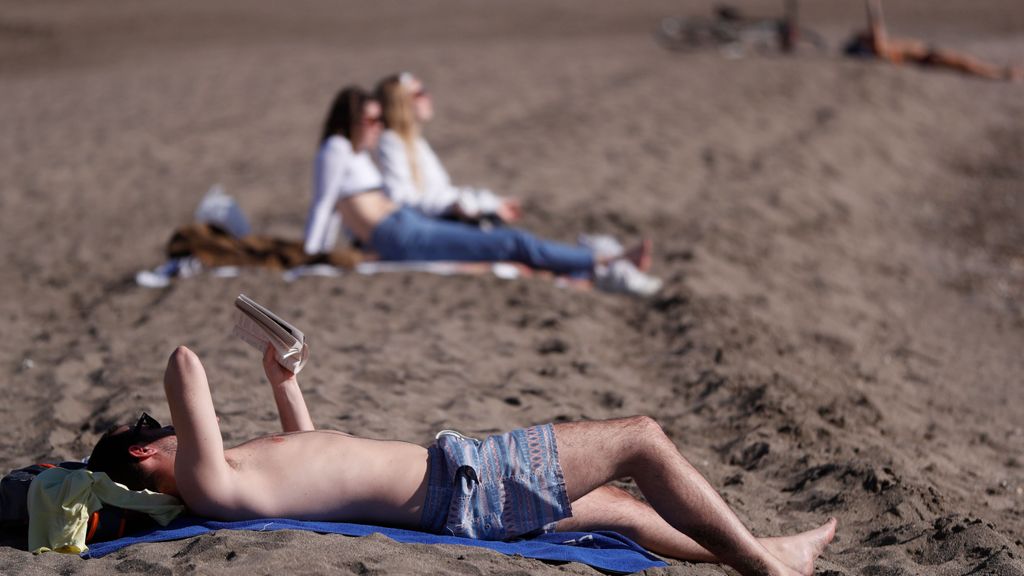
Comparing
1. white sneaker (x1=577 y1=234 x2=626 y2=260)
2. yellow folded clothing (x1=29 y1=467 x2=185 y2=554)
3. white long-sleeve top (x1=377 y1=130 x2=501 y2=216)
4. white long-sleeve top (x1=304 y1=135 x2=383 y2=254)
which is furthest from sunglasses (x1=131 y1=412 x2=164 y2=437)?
white sneaker (x1=577 y1=234 x2=626 y2=260)

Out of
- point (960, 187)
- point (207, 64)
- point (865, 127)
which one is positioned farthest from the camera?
point (207, 64)

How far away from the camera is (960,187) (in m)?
11.9

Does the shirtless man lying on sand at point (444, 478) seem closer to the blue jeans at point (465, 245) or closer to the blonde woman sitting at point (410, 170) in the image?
the blue jeans at point (465, 245)

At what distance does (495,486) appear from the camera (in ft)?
12.1

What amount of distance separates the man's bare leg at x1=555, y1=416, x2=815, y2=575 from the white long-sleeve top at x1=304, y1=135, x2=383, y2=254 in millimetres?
4135

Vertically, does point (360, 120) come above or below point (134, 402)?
above

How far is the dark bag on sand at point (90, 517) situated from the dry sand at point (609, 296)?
9 cm

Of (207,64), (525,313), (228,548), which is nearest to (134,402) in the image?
(228,548)

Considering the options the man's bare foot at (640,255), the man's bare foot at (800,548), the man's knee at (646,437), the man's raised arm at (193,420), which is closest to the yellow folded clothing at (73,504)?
the man's raised arm at (193,420)

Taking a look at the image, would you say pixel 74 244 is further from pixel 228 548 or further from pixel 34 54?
pixel 34 54

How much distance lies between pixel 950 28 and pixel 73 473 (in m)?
21.1

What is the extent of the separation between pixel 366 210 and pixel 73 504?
4.11 metres

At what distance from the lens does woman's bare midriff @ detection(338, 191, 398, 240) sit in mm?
7586

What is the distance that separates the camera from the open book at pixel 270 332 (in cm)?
378
